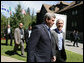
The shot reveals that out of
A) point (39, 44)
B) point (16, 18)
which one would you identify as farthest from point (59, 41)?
point (16, 18)

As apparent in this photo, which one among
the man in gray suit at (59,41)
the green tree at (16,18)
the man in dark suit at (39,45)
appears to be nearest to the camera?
the man in dark suit at (39,45)

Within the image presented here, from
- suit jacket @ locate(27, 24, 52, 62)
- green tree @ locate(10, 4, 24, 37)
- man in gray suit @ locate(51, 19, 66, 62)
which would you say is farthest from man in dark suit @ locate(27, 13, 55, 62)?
green tree @ locate(10, 4, 24, 37)

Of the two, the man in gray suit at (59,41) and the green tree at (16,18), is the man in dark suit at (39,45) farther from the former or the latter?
the green tree at (16,18)

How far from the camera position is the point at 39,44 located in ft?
10.0

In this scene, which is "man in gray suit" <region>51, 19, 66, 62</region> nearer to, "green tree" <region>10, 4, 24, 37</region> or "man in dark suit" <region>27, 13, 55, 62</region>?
"man in dark suit" <region>27, 13, 55, 62</region>

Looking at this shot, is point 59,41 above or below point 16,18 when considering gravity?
below

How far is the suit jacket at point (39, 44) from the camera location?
3014mm

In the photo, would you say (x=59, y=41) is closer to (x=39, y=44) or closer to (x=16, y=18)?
(x=39, y=44)

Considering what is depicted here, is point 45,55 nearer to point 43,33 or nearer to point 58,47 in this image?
point 43,33

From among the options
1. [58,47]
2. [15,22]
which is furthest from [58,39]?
[15,22]

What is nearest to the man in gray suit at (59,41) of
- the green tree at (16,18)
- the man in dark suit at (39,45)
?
the man in dark suit at (39,45)

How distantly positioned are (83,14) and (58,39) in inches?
1242

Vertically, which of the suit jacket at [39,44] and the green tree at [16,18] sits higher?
the green tree at [16,18]

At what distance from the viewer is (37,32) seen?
3.04m
